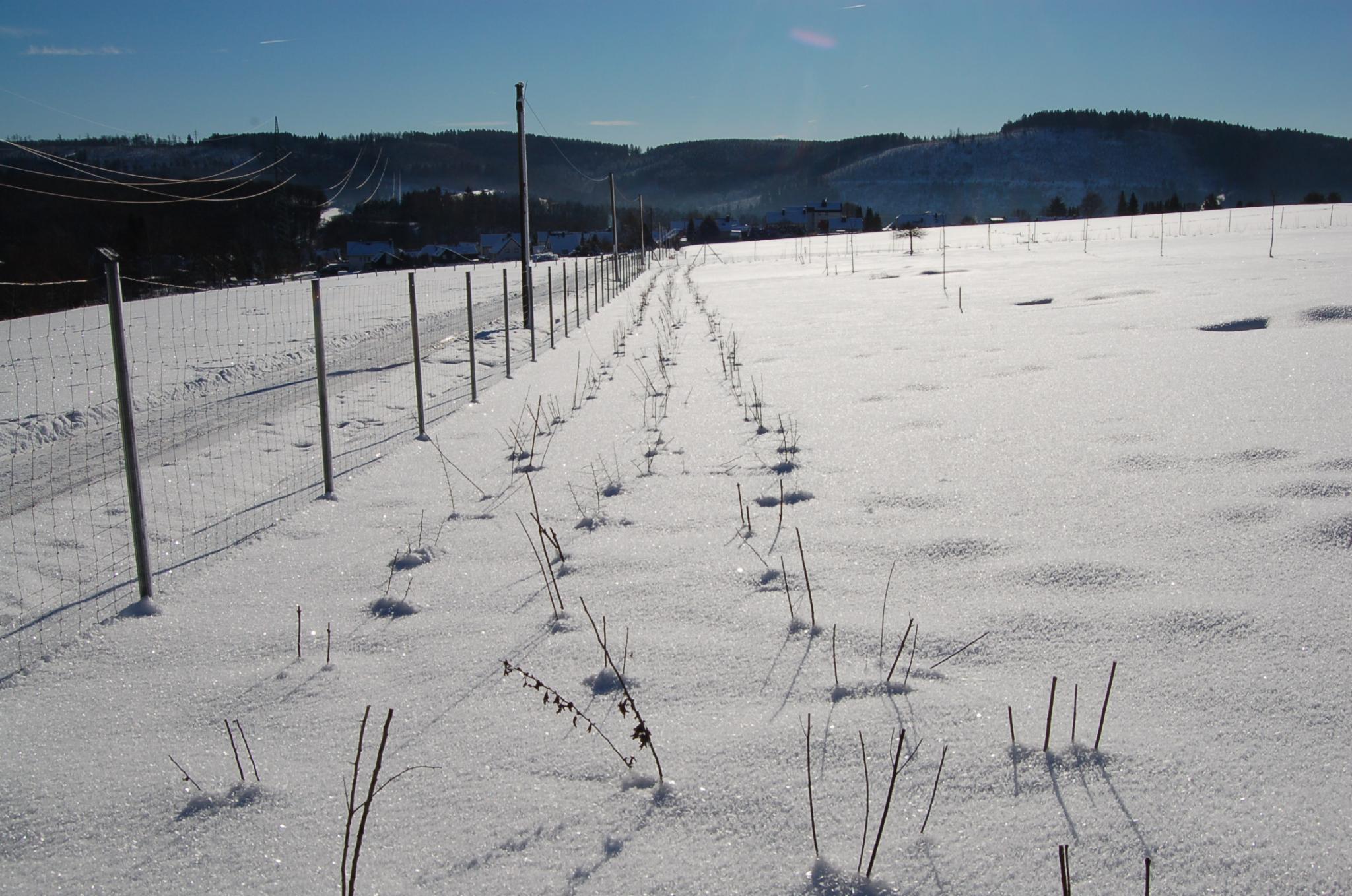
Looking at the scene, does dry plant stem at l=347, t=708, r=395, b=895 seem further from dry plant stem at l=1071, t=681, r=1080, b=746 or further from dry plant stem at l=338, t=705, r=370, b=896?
dry plant stem at l=1071, t=681, r=1080, b=746

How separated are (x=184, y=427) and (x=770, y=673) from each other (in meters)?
7.88

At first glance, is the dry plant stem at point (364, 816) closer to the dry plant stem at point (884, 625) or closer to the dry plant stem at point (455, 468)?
the dry plant stem at point (884, 625)

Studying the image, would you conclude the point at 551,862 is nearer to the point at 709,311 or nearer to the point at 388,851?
the point at 388,851

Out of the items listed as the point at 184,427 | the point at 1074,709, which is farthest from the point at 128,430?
the point at 184,427

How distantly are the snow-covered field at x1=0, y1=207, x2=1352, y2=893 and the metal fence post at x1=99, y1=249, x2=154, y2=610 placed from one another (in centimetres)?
23

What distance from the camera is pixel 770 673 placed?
10.1 ft

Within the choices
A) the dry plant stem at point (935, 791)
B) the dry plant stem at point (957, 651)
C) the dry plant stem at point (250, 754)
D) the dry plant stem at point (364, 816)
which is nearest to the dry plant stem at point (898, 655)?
the dry plant stem at point (957, 651)

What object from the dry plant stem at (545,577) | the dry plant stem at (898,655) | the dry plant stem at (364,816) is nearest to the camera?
the dry plant stem at (364,816)

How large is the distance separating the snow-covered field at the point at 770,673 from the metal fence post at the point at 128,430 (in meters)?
0.23

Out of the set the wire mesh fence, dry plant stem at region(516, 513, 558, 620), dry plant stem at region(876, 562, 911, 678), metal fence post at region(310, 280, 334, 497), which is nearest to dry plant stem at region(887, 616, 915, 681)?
dry plant stem at region(876, 562, 911, 678)

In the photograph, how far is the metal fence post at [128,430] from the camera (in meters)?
3.82

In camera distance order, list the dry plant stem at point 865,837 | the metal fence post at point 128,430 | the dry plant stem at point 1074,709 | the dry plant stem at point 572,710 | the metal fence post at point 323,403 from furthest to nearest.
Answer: the metal fence post at point 323,403 < the metal fence post at point 128,430 < the dry plant stem at point 572,710 < the dry plant stem at point 1074,709 < the dry plant stem at point 865,837

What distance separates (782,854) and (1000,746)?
0.78 metres

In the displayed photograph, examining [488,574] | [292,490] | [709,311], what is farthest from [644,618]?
[709,311]
